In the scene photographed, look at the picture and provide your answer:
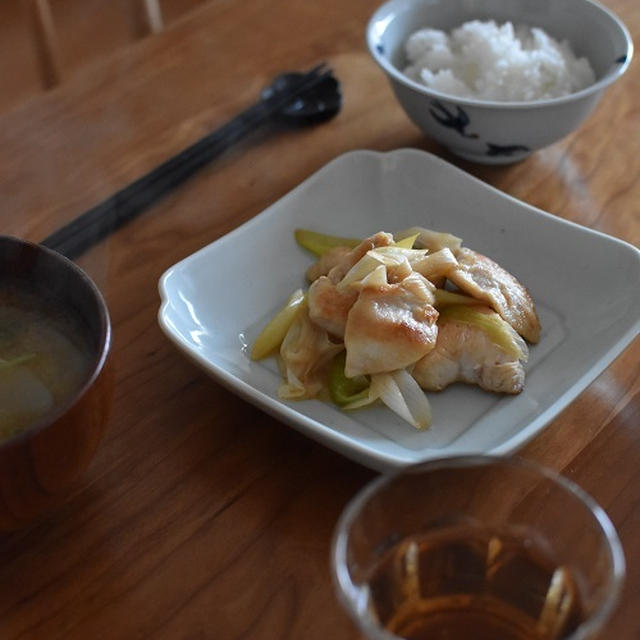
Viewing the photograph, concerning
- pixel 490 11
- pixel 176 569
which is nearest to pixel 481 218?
pixel 490 11

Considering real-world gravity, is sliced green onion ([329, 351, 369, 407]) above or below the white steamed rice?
below

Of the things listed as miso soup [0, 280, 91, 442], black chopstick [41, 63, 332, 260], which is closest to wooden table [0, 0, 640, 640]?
black chopstick [41, 63, 332, 260]

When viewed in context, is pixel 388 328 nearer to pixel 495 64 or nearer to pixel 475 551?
pixel 475 551

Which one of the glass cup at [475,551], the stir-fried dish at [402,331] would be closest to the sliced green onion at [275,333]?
the stir-fried dish at [402,331]

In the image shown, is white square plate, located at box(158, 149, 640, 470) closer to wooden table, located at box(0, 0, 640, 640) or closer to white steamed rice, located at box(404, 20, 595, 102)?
wooden table, located at box(0, 0, 640, 640)

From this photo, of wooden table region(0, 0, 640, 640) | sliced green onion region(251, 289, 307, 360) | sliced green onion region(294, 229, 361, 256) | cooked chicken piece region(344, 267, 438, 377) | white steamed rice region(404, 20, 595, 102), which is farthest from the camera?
white steamed rice region(404, 20, 595, 102)

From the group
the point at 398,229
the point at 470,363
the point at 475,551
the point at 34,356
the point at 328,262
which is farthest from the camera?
the point at 398,229

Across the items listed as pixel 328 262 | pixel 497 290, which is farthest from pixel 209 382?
pixel 497 290
